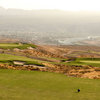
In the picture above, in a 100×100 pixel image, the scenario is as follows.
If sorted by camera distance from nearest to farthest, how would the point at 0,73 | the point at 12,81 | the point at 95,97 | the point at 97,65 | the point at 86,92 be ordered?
1. the point at 95,97
2. the point at 86,92
3. the point at 12,81
4. the point at 0,73
5. the point at 97,65

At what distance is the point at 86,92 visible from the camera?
68.2 ft

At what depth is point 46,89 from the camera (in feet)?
70.1

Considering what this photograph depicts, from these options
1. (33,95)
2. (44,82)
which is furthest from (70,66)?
(33,95)

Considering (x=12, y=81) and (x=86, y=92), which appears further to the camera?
(x=12, y=81)

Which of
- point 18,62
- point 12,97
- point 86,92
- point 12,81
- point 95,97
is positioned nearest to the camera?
point 12,97

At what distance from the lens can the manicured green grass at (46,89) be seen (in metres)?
18.6

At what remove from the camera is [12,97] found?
17812 mm

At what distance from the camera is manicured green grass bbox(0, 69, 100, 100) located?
18.6 m

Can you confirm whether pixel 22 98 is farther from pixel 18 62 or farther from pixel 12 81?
pixel 18 62

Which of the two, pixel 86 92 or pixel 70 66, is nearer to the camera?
pixel 86 92

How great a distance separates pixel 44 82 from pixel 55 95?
525 centimetres

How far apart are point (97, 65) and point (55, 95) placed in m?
23.3

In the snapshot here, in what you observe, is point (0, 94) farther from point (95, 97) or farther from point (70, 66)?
point (70, 66)

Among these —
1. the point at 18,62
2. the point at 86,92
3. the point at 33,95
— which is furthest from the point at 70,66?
the point at 33,95
